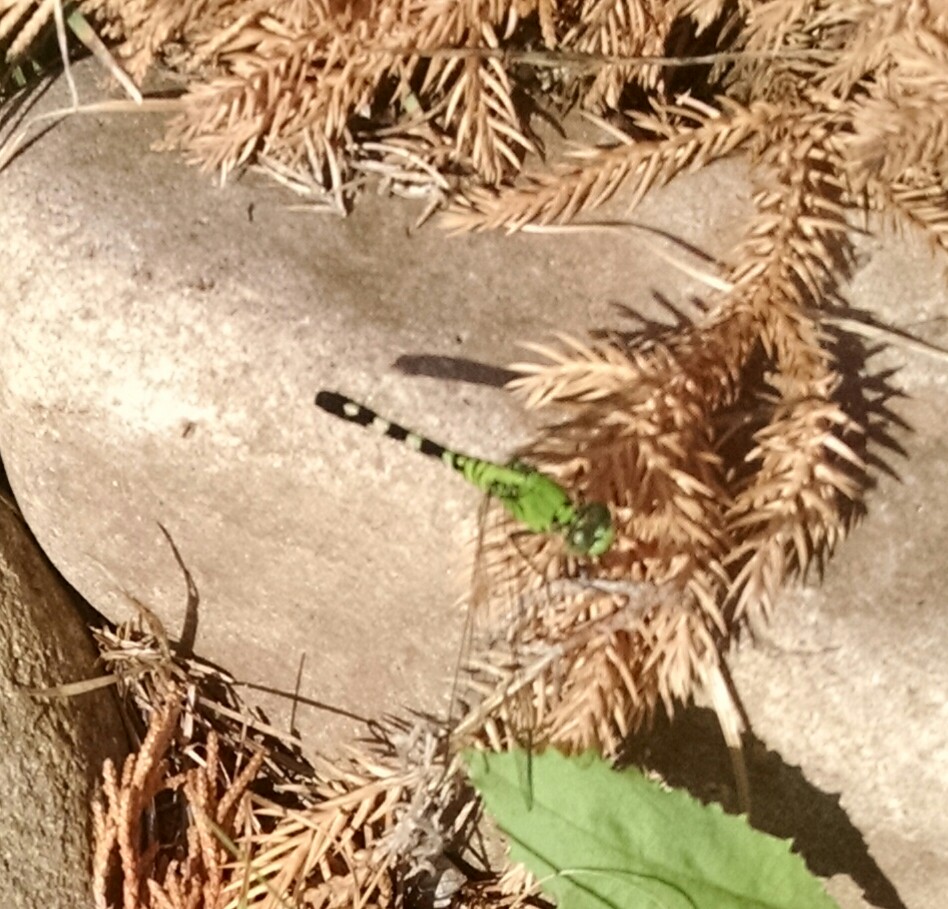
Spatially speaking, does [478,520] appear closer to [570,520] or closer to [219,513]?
[570,520]

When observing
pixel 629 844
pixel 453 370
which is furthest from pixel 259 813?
pixel 453 370

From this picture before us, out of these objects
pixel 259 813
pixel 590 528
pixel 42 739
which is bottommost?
pixel 259 813

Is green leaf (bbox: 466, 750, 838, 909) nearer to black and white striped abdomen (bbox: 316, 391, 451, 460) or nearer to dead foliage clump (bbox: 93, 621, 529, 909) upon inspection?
dead foliage clump (bbox: 93, 621, 529, 909)

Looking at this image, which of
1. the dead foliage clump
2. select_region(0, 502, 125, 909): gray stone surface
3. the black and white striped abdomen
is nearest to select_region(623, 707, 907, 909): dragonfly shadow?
the dead foliage clump

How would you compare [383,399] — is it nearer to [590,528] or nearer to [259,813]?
[590,528]

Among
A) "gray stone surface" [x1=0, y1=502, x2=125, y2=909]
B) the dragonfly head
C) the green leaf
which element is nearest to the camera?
the dragonfly head

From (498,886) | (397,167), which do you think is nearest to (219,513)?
(397,167)

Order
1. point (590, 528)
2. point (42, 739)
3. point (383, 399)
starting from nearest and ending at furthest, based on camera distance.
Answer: point (590, 528) < point (383, 399) < point (42, 739)
